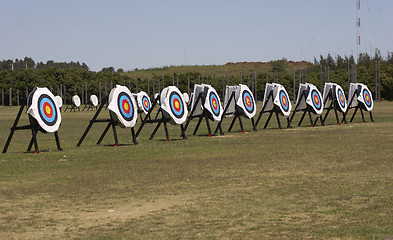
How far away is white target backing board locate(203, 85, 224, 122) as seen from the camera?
2714 cm

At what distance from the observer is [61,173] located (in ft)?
49.4

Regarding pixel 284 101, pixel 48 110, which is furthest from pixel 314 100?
pixel 48 110

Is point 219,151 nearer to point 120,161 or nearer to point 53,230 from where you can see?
point 120,161

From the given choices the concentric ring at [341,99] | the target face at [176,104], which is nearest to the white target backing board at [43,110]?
the target face at [176,104]

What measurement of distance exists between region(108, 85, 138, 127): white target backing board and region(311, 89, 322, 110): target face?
14528 millimetres

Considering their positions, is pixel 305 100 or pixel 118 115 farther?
pixel 305 100

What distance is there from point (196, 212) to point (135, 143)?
13.1 metres

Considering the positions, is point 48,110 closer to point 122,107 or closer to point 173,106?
point 122,107

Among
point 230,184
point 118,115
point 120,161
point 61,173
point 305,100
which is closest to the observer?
point 230,184

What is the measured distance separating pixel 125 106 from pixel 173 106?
220 cm

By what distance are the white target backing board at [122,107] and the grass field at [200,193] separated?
7.36 feet

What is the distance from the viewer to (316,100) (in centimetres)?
3594

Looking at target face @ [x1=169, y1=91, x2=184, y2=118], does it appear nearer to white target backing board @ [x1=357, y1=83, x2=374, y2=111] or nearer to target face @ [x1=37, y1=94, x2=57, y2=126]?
target face @ [x1=37, y1=94, x2=57, y2=126]

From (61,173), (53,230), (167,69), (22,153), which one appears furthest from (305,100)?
(167,69)
